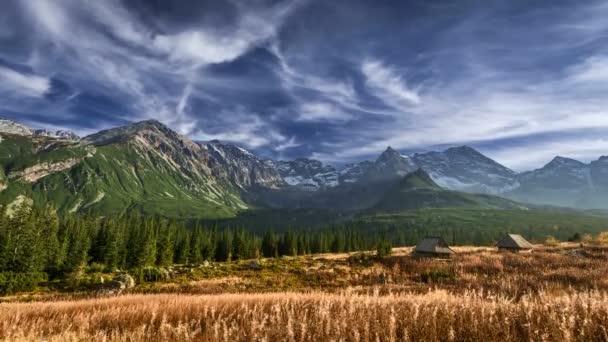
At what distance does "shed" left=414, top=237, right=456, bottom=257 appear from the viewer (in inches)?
2132

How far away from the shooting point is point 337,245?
149125mm

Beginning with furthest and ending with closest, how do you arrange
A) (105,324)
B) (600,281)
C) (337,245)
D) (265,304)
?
(337,245) → (600,281) → (265,304) → (105,324)

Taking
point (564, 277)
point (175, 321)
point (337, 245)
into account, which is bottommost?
point (337, 245)

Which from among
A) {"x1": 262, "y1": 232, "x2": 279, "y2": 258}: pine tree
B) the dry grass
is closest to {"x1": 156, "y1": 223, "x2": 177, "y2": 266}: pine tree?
{"x1": 262, "y1": 232, "x2": 279, "y2": 258}: pine tree

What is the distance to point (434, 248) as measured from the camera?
183ft

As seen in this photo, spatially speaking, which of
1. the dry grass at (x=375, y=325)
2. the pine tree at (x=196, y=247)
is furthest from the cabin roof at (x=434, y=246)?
the pine tree at (x=196, y=247)

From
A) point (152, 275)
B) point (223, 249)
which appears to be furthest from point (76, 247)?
point (152, 275)

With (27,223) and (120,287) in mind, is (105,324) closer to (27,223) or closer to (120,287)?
(120,287)

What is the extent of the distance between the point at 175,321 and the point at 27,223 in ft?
331

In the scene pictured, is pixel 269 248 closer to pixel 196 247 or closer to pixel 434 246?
pixel 196 247

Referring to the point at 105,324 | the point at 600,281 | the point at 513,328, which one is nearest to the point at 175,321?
the point at 105,324

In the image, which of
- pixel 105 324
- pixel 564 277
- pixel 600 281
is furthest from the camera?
pixel 564 277

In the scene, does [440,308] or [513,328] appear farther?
[440,308]

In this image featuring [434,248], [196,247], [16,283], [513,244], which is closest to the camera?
[16,283]
